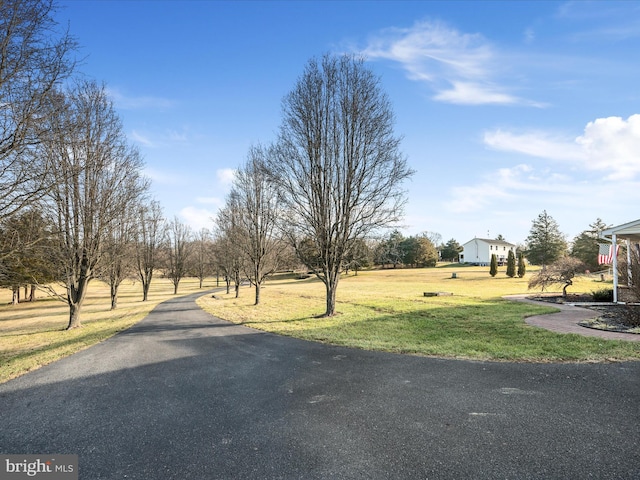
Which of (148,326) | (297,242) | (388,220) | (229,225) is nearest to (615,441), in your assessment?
(388,220)

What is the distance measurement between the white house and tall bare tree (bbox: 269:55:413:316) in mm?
64776

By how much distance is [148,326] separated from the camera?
41.1 ft

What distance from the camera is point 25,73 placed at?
7.03 m

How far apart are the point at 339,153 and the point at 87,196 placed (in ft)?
36.4

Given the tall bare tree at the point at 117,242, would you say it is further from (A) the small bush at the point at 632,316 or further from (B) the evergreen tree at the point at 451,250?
(B) the evergreen tree at the point at 451,250

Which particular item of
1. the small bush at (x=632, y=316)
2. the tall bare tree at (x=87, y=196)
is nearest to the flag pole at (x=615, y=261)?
the small bush at (x=632, y=316)

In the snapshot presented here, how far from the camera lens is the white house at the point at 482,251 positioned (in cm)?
6888

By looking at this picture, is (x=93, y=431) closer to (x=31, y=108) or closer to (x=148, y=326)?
(x=31, y=108)

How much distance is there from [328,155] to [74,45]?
8.42 metres

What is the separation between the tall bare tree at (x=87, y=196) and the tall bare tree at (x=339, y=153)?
7.98 m

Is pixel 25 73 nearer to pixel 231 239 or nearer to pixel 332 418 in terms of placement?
pixel 332 418

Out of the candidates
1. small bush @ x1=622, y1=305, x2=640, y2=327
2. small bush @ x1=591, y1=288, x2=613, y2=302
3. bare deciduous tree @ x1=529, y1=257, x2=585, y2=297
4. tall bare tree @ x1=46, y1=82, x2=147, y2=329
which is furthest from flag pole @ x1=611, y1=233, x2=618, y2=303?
tall bare tree @ x1=46, y1=82, x2=147, y2=329

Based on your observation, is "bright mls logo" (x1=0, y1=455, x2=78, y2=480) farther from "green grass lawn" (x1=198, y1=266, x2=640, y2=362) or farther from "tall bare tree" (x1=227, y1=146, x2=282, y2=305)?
"tall bare tree" (x1=227, y1=146, x2=282, y2=305)

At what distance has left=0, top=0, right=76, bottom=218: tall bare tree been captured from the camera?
6.55 meters
